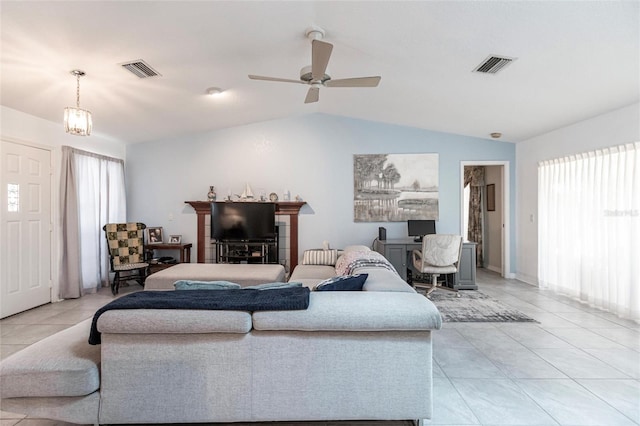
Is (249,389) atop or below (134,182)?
below

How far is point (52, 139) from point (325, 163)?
12.9ft

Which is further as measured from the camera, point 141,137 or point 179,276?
point 141,137

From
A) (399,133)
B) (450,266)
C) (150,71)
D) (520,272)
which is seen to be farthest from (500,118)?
(150,71)

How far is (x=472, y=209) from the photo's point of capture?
23.6 feet

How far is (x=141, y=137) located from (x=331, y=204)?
11.4 ft

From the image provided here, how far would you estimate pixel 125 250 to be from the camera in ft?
16.7

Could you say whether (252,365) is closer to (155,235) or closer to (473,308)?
(473,308)

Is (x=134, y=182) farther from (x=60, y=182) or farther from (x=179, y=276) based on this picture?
(x=179, y=276)

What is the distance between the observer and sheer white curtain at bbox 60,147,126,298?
4.40m

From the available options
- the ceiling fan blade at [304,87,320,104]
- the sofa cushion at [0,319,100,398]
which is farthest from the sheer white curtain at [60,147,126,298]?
the ceiling fan blade at [304,87,320,104]

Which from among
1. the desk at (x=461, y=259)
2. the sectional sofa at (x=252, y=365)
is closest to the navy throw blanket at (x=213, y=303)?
the sectional sofa at (x=252, y=365)

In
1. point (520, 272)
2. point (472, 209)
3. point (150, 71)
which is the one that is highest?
point (150, 71)

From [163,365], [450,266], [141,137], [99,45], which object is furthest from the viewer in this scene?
[141,137]

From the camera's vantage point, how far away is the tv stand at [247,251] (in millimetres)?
5469
